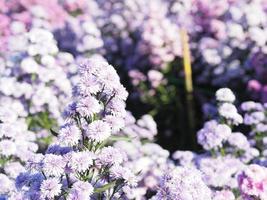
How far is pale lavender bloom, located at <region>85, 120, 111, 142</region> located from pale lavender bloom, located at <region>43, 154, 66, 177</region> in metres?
0.13

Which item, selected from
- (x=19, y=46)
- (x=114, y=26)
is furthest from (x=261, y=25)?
(x=19, y=46)

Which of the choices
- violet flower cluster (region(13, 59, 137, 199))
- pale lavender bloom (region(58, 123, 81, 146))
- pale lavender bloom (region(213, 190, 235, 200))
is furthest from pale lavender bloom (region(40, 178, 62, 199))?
pale lavender bloom (region(213, 190, 235, 200))

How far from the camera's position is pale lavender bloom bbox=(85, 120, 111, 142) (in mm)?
2572

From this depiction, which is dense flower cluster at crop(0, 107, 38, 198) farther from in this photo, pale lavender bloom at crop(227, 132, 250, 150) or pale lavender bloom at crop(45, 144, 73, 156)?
pale lavender bloom at crop(227, 132, 250, 150)

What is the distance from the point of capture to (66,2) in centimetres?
676

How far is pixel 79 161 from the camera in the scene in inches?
100

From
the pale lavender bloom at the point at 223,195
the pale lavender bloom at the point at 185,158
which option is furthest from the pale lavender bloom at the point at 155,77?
Result: the pale lavender bloom at the point at 223,195

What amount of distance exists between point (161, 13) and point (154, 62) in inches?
16.0

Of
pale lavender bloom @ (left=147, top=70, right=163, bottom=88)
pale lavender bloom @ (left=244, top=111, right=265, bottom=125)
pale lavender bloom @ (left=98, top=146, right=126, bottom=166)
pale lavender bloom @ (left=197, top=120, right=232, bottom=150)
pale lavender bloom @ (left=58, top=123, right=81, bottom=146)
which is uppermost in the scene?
pale lavender bloom @ (left=147, top=70, right=163, bottom=88)

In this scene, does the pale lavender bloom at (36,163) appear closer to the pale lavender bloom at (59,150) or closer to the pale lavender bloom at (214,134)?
the pale lavender bloom at (59,150)

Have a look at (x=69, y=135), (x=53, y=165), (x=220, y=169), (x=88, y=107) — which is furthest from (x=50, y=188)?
(x=220, y=169)

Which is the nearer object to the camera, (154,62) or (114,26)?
(154,62)

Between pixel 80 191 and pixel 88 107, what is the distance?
0.94 ft

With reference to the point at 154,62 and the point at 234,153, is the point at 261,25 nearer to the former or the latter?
the point at 154,62
